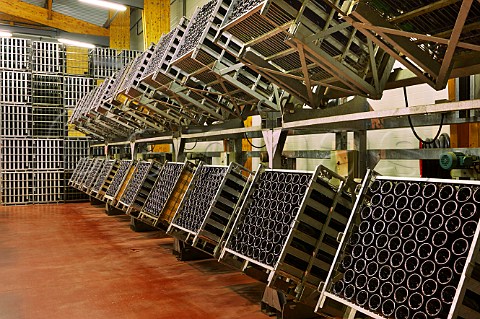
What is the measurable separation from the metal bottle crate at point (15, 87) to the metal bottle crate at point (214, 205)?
10.5m

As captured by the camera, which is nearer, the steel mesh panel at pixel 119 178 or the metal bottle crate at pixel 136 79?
the metal bottle crate at pixel 136 79

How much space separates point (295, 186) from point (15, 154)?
12183 millimetres

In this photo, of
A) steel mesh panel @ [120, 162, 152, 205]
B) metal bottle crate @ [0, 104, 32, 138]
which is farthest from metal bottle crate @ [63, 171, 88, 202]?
steel mesh panel @ [120, 162, 152, 205]

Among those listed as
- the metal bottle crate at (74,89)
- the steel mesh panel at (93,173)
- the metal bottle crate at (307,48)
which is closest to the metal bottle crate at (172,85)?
the metal bottle crate at (307,48)

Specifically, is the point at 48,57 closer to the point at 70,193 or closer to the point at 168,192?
the point at 70,193

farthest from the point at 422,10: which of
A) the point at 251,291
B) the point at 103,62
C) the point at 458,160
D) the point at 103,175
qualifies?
the point at 103,62

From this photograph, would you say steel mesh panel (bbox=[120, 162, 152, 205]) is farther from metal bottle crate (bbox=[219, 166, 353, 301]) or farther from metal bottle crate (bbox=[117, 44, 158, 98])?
metal bottle crate (bbox=[219, 166, 353, 301])

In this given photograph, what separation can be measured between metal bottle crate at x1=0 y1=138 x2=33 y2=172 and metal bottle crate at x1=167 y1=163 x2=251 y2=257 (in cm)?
→ 1001

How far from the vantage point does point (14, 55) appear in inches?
541

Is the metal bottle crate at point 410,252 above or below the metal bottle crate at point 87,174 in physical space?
above

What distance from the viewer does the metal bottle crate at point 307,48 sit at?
11.4 ft

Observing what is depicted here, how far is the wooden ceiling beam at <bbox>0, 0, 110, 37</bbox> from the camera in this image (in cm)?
1620

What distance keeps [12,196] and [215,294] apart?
11225 mm

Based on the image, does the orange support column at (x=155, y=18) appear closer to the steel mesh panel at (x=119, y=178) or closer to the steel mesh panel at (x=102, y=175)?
the steel mesh panel at (x=102, y=175)
